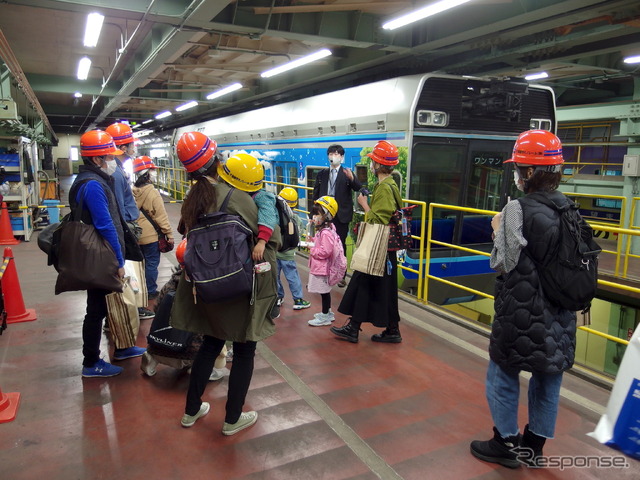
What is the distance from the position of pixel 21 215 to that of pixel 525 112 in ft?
28.4

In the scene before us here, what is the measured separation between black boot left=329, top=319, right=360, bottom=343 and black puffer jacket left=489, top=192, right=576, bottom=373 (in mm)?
1890

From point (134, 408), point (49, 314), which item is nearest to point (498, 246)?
point (134, 408)

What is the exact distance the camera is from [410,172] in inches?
221

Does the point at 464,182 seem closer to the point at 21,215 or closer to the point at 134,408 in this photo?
the point at 134,408

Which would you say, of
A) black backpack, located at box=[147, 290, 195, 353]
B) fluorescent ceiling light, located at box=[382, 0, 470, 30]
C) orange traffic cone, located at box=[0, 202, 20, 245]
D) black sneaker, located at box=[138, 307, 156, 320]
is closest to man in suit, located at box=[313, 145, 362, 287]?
fluorescent ceiling light, located at box=[382, 0, 470, 30]

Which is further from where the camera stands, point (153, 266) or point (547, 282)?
point (153, 266)

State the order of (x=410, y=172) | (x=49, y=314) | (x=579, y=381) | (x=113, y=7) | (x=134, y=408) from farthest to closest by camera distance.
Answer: (x=410, y=172), (x=113, y=7), (x=49, y=314), (x=579, y=381), (x=134, y=408)

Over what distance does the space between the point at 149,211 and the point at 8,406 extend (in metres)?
2.13

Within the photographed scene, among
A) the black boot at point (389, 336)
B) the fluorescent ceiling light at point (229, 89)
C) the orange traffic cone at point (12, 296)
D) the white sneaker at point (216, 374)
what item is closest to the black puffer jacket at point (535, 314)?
the black boot at point (389, 336)

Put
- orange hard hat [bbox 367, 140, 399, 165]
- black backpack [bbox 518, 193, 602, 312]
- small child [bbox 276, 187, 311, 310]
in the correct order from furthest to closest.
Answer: small child [bbox 276, 187, 311, 310] < orange hard hat [bbox 367, 140, 399, 165] < black backpack [bbox 518, 193, 602, 312]

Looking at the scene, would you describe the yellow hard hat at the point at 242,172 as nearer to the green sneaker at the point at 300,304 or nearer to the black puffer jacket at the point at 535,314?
the black puffer jacket at the point at 535,314

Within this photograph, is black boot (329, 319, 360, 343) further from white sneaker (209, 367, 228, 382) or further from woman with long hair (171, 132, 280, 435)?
woman with long hair (171, 132, 280, 435)

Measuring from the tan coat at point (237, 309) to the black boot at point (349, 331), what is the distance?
5.39 feet

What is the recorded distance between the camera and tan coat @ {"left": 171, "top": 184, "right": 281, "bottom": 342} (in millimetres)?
2436
